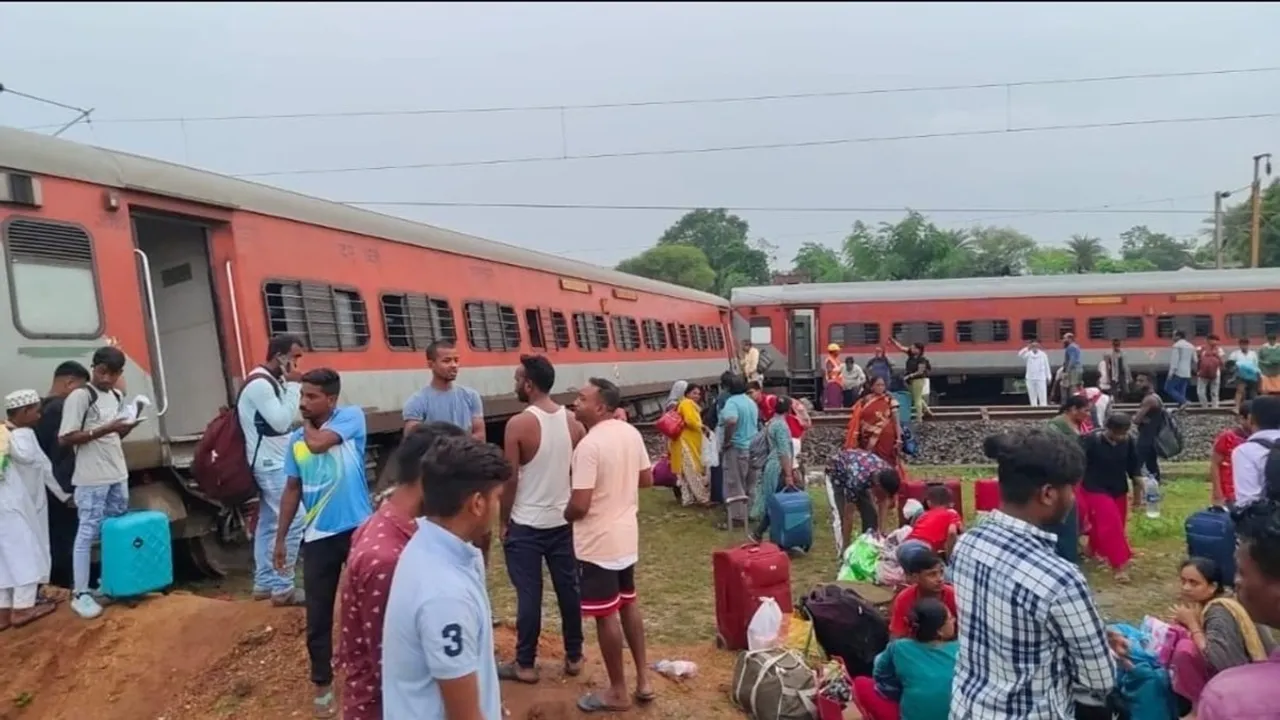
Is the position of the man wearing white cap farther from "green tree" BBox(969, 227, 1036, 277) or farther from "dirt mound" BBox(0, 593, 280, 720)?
"green tree" BBox(969, 227, 1036, 277)

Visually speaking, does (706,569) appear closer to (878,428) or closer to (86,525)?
(878,428)

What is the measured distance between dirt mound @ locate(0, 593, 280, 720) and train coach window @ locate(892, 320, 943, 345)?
20879 millimetres

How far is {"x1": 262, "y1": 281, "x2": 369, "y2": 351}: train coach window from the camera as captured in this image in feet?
27.9

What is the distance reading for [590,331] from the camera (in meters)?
17.0

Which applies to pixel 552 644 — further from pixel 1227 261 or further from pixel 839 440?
pixel 1227 261

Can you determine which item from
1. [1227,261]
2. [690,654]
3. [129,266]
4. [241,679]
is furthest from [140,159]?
[1227,261]

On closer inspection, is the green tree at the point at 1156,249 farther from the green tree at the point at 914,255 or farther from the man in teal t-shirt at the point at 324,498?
the man in teal t-shirt at the point at 324,498

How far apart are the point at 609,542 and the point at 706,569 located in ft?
11.3

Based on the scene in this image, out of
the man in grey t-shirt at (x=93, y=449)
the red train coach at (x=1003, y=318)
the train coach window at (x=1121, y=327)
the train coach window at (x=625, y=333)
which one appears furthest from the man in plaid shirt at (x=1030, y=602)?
the train coach window at (x=1121, y=327)

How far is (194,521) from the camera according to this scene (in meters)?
7.23

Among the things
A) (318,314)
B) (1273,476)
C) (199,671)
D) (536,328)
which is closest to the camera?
(1273,476)

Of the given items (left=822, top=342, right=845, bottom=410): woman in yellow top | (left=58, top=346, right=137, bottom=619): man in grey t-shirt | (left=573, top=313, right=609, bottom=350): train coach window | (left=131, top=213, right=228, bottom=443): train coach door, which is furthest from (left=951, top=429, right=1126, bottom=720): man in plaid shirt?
(left=822, top=342, right=845, bottom=410): woman in yellow top

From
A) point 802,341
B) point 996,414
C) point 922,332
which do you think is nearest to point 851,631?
point 996,414

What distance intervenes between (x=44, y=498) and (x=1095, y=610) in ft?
19.1
